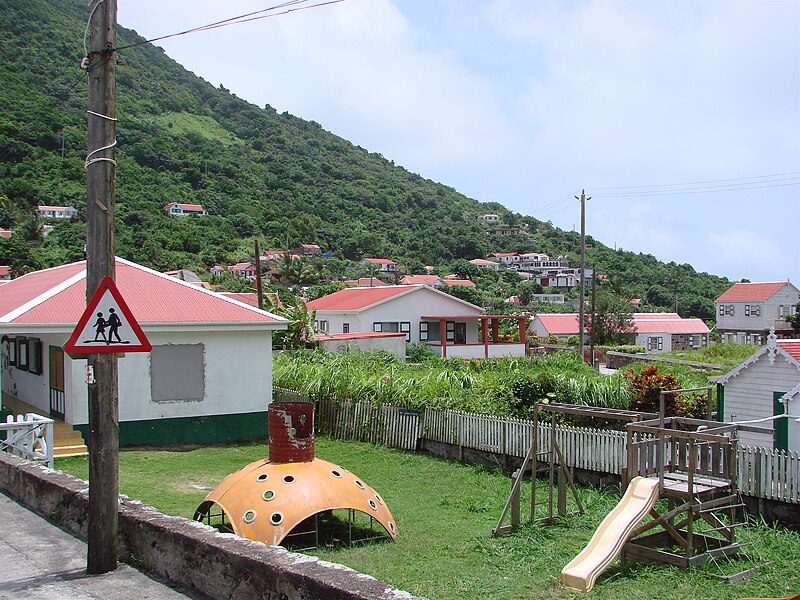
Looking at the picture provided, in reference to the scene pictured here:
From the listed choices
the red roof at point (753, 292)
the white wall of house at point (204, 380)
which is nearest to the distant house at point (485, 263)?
the red roof at point (753, 292)

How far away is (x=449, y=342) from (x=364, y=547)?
3914cm

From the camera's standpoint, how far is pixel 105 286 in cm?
641

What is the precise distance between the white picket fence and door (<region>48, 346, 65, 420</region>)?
693 centimetres

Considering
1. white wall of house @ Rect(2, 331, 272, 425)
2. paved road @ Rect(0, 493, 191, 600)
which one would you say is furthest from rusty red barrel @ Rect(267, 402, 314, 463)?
white wall of house @ Rect(2, 331, 272, 425)

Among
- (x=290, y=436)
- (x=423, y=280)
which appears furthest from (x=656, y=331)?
(x=290, y=436)

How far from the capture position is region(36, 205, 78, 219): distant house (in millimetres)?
97438

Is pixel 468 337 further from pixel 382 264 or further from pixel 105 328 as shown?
pixel 382 264

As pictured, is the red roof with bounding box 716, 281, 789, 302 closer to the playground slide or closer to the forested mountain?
the forested mountain

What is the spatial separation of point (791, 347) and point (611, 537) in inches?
405

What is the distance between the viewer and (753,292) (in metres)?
65.3

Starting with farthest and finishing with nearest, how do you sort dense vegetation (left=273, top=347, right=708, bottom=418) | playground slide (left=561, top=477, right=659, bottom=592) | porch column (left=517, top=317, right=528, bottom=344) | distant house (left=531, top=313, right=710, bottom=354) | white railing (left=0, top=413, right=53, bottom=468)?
distant house (left=531, top=313, right=710, bottom=354)
porch column (left=517, top=317, right=528, bottom=344)
dense vegetation (left=273, top=347, right=708, bottom=418)
white railing (left=0, top=413, right=53, bottom=468)
playground slide (left=561, top=477, right=659, bottom=592)

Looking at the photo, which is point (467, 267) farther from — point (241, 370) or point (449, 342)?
point (241, 370)

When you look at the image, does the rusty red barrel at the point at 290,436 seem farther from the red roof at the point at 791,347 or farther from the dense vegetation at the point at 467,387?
the red roof at the point at 791,347

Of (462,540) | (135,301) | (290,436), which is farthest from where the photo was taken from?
(135,301)
